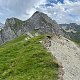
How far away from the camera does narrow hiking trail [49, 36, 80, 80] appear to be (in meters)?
37.1

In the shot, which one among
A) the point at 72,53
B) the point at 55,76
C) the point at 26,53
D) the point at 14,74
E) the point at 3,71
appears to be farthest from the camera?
the point at 72,53

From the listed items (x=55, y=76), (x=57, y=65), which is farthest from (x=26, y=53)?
(x=55, y=76)

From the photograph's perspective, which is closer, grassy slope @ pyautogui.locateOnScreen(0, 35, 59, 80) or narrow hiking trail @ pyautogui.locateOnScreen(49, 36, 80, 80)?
grassy slope @ pyautogui.locateOnScreen(0, 35, 59, 80)

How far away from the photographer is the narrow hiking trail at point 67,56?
37119mm

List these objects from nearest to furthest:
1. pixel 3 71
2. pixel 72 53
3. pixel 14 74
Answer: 1. pixel 14 74
2. pixel 3 71
3. pixel 72 53

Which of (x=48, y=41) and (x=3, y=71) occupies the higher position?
(x=48, y=41)

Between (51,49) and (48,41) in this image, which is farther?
(48,41)

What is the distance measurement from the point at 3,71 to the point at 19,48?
49.8 ft

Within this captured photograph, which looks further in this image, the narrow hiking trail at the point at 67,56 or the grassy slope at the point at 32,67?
the narrow hiking trail at the point at 67,56

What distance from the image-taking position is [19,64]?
3881 cm

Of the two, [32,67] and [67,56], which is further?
[67,56]

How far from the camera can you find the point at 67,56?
4662 cm

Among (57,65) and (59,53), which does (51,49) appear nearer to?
(59,53)

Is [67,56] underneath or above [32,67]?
above
